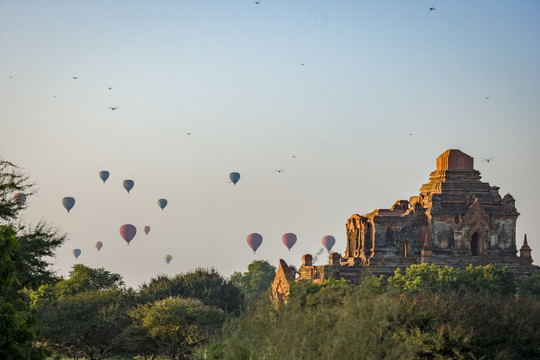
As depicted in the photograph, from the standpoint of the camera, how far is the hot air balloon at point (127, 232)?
106062 millimetres

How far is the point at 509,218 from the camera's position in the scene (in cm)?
8706

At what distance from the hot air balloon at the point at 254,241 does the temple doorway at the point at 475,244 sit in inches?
1300

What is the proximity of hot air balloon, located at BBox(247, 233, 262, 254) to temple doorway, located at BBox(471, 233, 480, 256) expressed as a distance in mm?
33008

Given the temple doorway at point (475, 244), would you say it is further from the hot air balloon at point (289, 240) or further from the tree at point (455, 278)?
the hot air balloon at point (289, 240)

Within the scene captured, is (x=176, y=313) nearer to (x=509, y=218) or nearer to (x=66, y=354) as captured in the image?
(x=66, y=354)

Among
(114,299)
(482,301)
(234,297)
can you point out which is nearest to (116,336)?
(114,299)

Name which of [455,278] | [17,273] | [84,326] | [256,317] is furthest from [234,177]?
[256,317]

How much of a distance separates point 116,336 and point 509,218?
44421 millimetres

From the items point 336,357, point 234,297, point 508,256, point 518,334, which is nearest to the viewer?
point 336,357

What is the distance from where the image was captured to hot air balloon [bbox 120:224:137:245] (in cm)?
10606

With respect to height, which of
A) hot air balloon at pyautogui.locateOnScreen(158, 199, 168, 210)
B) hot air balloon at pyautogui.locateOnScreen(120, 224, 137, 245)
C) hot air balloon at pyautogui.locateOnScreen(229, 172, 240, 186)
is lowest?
hot air balloon at pyautogui.locateOnScreen(120, 224, 137, 245)

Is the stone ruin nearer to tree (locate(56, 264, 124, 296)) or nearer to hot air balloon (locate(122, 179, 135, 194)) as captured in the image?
tree (locate(56, 264, 124, 296))

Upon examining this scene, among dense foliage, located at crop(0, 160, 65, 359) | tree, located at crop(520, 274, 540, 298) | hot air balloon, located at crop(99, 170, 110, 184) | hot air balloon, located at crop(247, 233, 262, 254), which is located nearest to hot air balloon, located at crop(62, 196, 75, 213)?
hot air balloon, located at crop(99, 170, 110, 184)

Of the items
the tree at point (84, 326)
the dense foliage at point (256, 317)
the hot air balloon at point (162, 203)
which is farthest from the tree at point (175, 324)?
the hot air balloon at point (162, 203)
